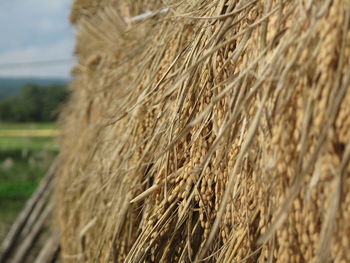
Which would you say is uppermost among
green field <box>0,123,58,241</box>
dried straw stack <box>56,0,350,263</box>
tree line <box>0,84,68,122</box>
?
dried straw stack <box>56,0,350,263</box>

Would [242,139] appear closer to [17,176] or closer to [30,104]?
[17,176]

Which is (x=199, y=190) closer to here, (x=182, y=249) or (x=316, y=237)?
(x=182, y=249)

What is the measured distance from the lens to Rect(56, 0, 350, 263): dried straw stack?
84 centimetres

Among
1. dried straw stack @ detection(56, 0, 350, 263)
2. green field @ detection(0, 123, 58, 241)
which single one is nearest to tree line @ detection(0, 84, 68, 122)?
green field @ detection(0, 123, 58, 241)

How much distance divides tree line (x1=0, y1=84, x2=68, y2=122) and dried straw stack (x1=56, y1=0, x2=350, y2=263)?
35.4 metres

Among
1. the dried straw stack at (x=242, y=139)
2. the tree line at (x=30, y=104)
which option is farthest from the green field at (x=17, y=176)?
the tree line at (x=30, y=104)

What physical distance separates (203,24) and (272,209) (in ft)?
1.60

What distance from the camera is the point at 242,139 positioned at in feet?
3.53

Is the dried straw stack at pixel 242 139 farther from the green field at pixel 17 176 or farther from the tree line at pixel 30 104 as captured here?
the tree line at pixel 30 104

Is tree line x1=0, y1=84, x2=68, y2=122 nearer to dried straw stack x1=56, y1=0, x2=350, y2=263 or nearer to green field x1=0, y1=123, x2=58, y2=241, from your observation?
green field x1=0, y1=123, x2=58, y2=241

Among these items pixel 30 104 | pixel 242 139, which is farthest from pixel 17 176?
pixel 30 104

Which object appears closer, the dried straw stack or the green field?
the dried straw stack

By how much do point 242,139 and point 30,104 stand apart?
38178 millimetres

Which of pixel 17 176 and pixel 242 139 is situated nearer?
pixel 242 139
